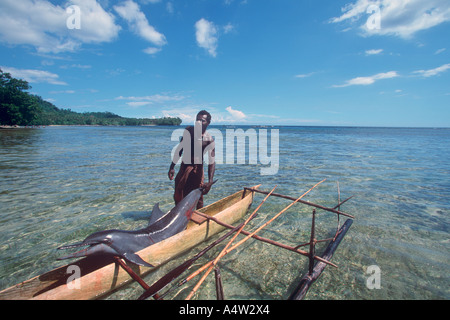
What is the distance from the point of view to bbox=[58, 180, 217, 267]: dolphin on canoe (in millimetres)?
3342

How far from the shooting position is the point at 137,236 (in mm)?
3979

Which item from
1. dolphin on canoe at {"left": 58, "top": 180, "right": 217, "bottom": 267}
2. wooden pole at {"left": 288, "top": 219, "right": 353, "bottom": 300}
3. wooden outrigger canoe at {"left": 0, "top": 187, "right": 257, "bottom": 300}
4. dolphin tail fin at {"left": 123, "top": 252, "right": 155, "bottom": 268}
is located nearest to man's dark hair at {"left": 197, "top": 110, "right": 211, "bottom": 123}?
dolphin on canoe at {"left": 58, "top": 180, "right": 217, "bottom": 267}

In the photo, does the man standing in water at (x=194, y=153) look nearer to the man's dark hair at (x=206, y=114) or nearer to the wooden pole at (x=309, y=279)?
the man's dark hair at (x=206, y=114)

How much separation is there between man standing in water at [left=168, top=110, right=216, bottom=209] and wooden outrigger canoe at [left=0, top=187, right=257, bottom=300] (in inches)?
55.4

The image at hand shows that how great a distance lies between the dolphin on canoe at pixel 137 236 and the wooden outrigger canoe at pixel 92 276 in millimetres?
218

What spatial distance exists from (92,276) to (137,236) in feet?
3.33

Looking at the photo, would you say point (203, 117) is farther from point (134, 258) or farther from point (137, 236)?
point (134, 258)

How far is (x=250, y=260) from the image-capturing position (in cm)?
473

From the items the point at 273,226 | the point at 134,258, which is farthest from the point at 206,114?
the point at 273,226

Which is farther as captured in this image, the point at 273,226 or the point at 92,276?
the point at 273,226

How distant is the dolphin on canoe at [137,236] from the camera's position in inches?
132

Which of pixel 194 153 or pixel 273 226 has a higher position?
pixel 194 153

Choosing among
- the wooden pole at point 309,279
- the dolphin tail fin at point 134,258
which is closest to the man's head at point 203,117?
the dolphin tail fin at point 134,258
